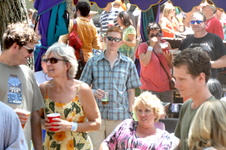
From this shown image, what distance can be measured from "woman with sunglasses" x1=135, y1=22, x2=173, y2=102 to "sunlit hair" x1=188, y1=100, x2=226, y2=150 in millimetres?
3407

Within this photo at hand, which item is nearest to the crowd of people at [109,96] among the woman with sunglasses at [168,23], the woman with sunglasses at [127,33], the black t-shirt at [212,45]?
the black t-shirt at [212,45]

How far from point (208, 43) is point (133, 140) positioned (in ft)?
8.07

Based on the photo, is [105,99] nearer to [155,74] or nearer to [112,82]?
[112,82]

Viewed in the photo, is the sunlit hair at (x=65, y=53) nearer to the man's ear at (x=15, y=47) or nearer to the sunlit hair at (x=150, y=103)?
the man's ear at (x=15, y=47)

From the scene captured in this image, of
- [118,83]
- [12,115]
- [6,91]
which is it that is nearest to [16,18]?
[118,83]

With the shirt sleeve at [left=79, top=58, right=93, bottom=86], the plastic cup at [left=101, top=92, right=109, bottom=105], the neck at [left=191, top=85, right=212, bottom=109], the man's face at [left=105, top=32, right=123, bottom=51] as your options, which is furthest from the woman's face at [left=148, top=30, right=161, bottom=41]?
the neck at [left=191, top=85, right=212, bottom=109]

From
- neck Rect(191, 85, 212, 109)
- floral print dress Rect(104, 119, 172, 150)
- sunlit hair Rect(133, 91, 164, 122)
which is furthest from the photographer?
sunlit hair Rect(133, 91, 164, 122)

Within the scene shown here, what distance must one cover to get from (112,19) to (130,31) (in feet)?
4.74

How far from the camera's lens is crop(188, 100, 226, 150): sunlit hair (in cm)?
195

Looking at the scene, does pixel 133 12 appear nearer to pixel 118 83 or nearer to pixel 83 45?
pixel 83 45

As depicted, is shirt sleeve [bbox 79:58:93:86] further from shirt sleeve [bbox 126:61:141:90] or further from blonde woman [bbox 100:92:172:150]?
blonde woman [bbox 100:92:172:150]

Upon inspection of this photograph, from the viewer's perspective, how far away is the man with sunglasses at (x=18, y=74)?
110 inches

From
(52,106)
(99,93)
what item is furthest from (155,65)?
(52,106)

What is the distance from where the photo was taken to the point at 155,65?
17.9ft
